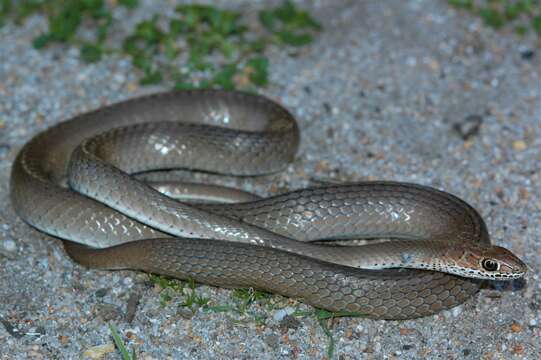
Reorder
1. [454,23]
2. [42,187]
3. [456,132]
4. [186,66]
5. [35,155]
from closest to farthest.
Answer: [42,187]
[35,155]
[456,132]
[186,66]
[454,23]

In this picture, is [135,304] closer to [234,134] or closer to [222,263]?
[222,263]

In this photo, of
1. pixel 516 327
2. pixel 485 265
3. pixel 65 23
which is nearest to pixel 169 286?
pixel 485 265

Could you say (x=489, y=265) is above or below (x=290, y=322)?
above

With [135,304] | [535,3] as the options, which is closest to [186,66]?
[135,304]

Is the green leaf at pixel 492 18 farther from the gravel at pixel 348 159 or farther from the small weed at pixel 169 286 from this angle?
the small weed at pixel 169 286

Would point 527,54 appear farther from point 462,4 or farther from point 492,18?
point 462,4

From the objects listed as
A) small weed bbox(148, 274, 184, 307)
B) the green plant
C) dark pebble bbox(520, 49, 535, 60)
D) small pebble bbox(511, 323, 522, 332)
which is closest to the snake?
small weed bbox(148, 274, 184, 307)
